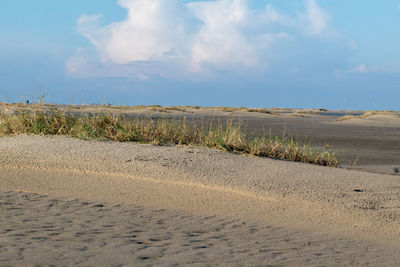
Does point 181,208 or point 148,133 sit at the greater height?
point 148,133

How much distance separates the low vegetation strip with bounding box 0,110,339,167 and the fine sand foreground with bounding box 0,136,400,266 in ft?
2.12

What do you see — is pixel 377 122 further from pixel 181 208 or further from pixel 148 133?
pixel 181 208

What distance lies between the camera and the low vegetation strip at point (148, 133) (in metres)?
8.41

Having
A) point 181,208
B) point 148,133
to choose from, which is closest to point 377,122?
point 148,133

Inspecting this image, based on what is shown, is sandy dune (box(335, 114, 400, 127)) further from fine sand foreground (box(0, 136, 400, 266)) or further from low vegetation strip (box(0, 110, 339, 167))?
fine sand foreground (box(0, 136, 400, 266))

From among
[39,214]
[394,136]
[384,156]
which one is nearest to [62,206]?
[39,214]

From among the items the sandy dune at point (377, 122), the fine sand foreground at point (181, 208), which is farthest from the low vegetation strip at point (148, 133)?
the sandy dune at point (377, 122)

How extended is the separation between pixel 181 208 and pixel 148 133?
371 cm

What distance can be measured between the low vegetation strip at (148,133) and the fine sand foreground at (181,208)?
2.12 feet

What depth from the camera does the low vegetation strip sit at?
841 centimetres

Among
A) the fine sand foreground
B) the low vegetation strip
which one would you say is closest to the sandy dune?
the low vegetation strip

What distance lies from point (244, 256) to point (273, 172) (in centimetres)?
309

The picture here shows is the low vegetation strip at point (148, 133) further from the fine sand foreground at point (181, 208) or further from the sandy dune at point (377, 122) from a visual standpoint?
the sandy dune at point (377, 122)

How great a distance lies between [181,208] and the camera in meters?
5.45
